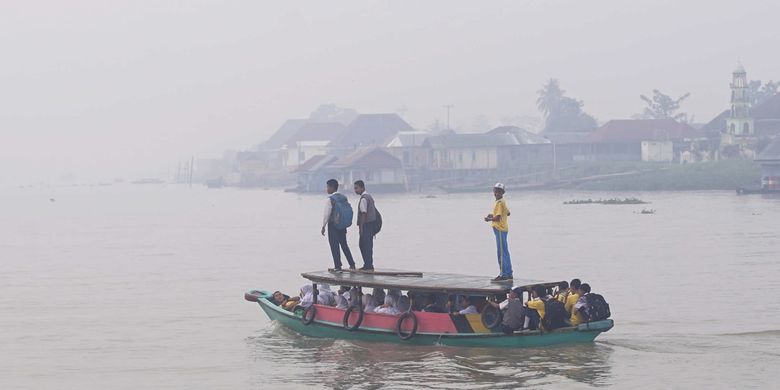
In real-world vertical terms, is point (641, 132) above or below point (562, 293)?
above

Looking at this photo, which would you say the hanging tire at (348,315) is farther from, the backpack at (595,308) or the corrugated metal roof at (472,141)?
the corrugated metal roof at (472,141)

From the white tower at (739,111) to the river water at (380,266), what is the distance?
39.7 m

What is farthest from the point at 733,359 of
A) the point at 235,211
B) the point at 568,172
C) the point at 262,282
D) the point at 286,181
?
the point at 286,181

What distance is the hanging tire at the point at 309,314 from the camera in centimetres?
1903

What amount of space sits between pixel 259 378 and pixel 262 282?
12974 mm

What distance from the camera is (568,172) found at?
97500 mm

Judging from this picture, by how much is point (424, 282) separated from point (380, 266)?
16062 mm

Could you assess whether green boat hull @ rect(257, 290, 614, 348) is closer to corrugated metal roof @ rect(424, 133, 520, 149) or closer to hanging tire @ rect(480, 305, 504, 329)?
hanging tire @ rect(480, 305, 504, 329)

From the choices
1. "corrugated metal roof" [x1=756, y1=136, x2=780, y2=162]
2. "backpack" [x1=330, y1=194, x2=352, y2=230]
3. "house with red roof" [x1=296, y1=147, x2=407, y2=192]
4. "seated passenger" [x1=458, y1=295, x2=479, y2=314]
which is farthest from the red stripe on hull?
"house with red roof" [x1=296, y1=147, x2=407, y2=192]

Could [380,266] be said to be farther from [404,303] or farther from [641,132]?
[641,132]

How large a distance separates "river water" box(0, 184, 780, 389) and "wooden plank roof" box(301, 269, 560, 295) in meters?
0.95

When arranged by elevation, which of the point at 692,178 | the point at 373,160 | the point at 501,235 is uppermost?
the point at 373,160

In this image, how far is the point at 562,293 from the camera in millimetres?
17438

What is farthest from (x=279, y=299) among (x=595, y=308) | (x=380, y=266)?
(x=380, y=266)
